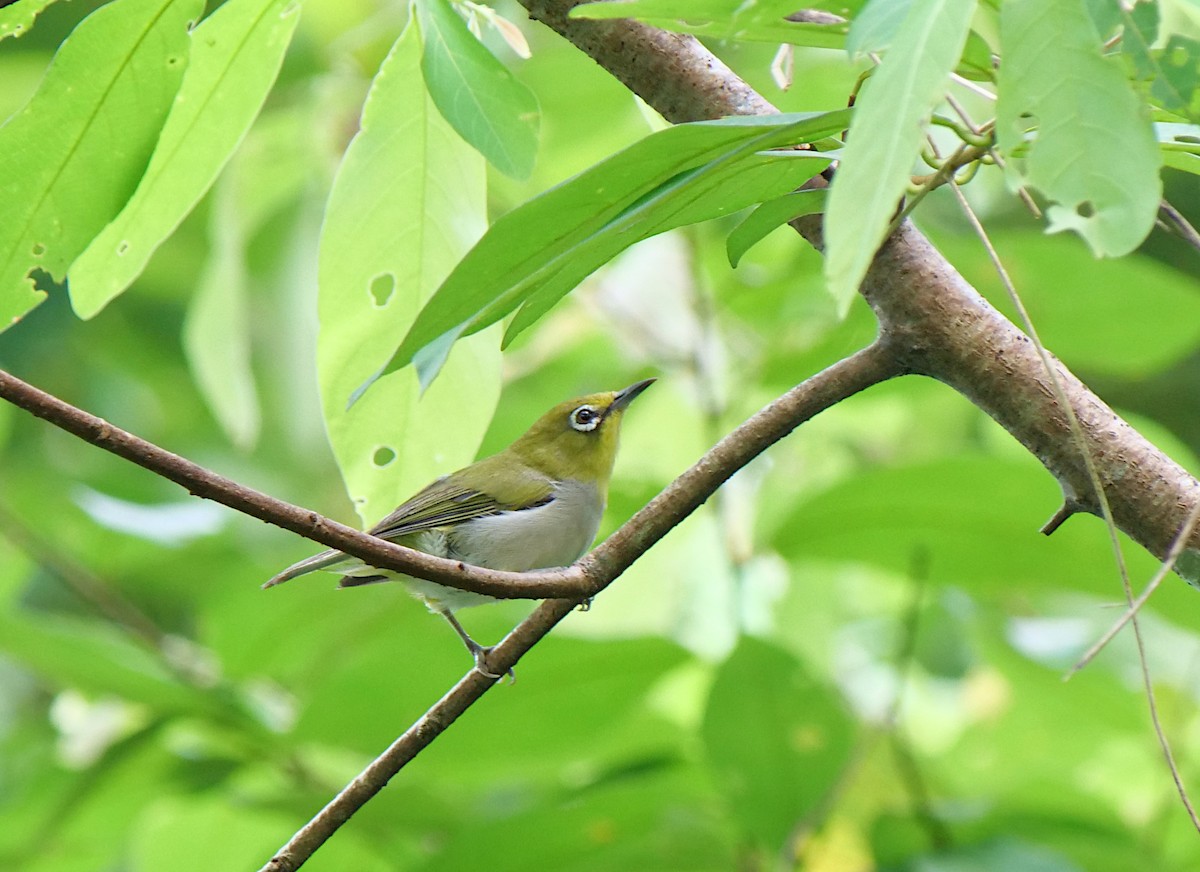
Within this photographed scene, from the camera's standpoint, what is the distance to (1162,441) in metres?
3.35

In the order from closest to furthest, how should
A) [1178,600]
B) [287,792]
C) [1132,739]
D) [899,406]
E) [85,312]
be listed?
[85,312] < [1178,600] < [287,792] < [1132,739] < [899,406]

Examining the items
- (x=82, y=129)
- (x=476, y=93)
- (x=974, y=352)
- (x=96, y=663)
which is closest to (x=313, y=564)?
(x=96, y=663)

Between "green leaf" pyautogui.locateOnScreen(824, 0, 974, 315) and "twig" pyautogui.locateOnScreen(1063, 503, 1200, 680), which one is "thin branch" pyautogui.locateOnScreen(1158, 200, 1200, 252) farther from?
"green leaf" pyautogui.locateOnScreen(824, 0, 974, 315)

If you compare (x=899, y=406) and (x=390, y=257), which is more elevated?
(x=390, y=257)

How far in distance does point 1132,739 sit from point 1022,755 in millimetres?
310

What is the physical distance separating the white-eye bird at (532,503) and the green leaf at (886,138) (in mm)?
2185

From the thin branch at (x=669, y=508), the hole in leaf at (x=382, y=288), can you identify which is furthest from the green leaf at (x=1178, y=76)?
the hole in leaf at (x=382, y=288)

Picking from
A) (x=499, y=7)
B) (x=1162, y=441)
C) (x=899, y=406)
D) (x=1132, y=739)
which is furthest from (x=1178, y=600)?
(x=499, y=7)

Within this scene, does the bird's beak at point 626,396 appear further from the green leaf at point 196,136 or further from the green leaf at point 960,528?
the green leaf at point 196,136

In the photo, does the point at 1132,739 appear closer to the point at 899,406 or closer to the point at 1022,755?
the point at 1022,755

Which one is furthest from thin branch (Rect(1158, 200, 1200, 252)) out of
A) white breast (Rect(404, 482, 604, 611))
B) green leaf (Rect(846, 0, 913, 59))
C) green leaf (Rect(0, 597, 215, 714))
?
green leaf (Rect(0, 597, 215, 714))

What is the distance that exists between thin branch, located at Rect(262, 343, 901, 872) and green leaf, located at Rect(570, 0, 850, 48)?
0.45 m

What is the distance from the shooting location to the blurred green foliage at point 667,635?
9.07ft

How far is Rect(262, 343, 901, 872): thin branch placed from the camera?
159 cm
